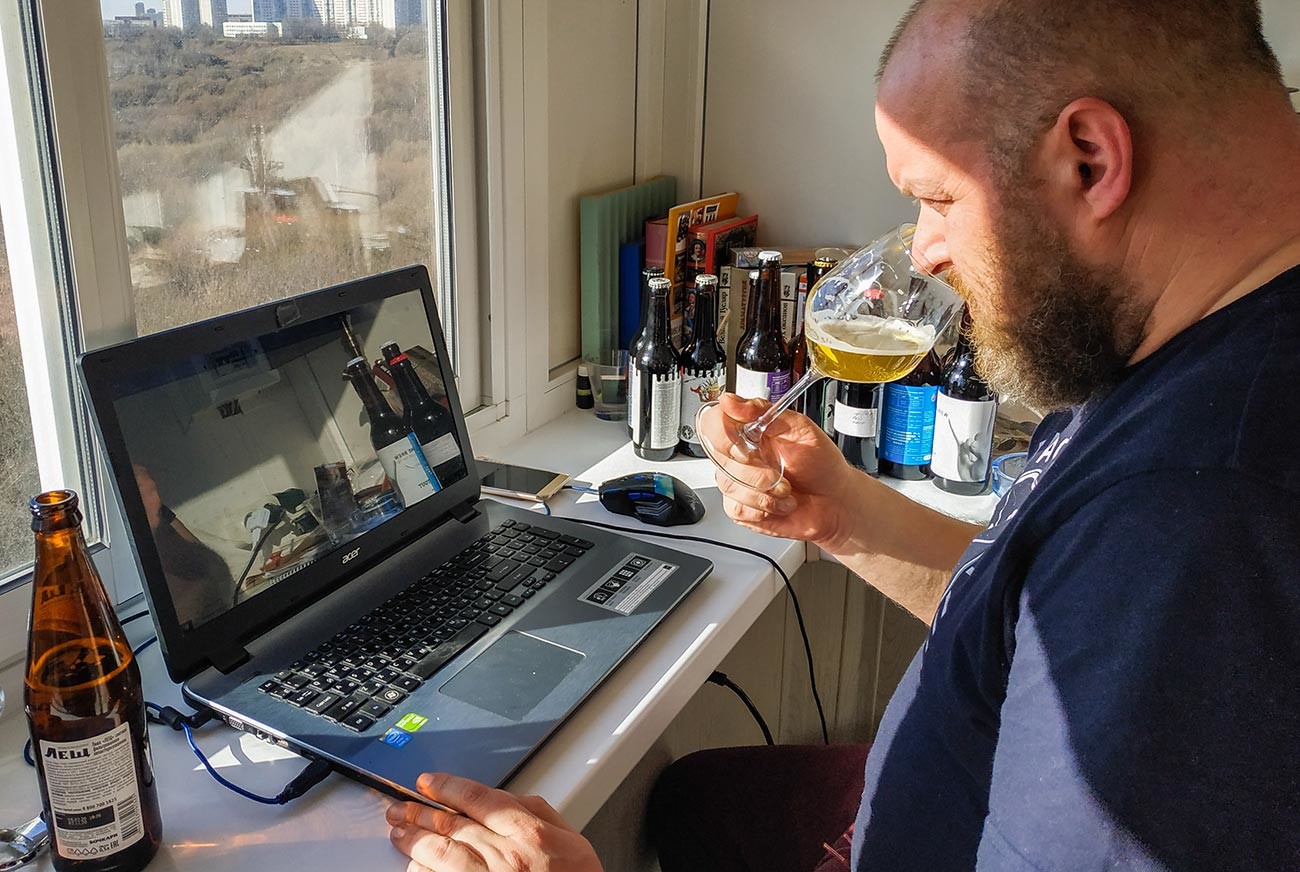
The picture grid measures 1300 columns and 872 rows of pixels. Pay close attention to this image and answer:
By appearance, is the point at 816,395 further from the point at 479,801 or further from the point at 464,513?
the point at 479,801

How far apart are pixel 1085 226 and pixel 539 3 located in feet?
3.31

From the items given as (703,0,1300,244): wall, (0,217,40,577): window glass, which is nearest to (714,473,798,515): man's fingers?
(0,217,40,577): window glass

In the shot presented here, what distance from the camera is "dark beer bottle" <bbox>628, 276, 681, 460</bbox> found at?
1489mm

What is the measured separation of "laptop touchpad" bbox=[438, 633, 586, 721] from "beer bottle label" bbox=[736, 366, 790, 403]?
23.9 inches

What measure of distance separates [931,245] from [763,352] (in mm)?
610

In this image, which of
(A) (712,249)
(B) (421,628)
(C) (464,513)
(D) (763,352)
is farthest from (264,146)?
(A) (712,249)

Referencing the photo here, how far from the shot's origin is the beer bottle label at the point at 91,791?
0.71 meters

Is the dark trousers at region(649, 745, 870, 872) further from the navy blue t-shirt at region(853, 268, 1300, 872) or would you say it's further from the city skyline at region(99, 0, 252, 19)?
the city skyline at region(99, 0, 252, 19)

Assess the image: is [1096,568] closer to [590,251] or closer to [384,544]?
[384,544]

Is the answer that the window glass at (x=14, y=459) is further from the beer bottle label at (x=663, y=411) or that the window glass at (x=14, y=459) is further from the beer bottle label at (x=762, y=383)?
the beer bottle label at (x=762, y=383)

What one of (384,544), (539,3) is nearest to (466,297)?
(539,3)

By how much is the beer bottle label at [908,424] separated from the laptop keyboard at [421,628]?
1.70ft

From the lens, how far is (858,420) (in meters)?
1.49

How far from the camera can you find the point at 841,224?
6.21 feet
